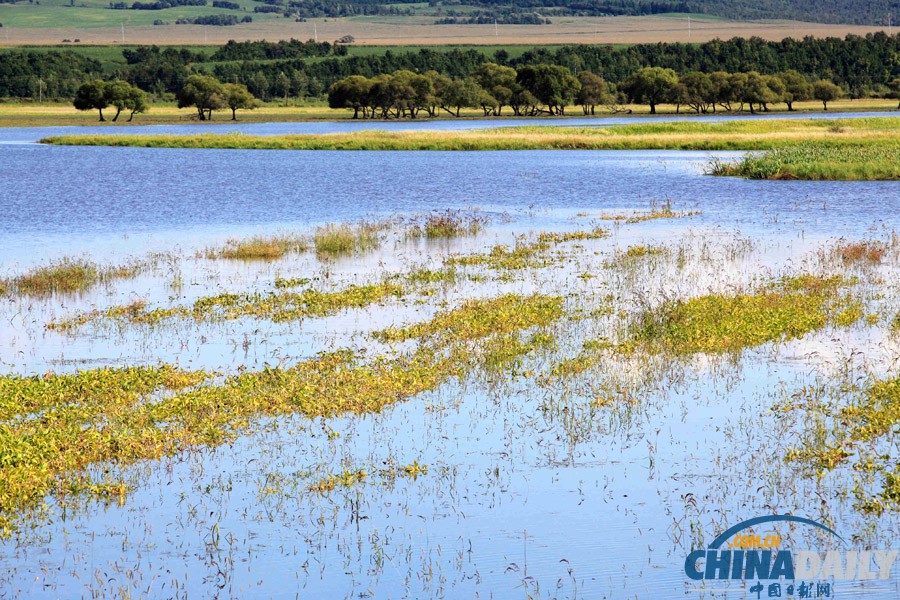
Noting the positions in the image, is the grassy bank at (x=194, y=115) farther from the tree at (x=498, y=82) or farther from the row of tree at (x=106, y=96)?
the tree at (x=498, y=82)

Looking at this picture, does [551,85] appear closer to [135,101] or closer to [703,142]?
[135,101]

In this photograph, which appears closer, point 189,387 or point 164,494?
point 164,494

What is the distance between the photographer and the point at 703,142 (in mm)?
88500

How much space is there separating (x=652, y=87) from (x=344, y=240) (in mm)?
150608

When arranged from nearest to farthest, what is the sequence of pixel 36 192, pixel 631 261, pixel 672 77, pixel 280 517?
1. pixel 280 517
2. pixel 631 261
3. pixel 36 192
4. pixel 672 77

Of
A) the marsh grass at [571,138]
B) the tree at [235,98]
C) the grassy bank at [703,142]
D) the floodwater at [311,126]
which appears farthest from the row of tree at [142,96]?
the grassy bank at [703,142]

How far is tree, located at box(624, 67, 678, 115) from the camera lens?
6954 inches

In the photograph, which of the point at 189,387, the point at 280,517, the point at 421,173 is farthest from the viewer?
the point at 421,173

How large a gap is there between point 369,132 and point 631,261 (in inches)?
3330

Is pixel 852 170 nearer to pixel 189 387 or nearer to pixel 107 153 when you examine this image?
pixel 189 387

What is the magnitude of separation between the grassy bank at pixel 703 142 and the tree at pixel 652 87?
66.6 meters

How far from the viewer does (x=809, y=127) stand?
9962 centimetres

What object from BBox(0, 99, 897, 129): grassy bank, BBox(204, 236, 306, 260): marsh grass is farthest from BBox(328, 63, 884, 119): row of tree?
BBox(204, 236, 306, 260): marsh grass

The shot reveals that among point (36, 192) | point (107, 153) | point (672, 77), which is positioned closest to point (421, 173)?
point (36, 192)
